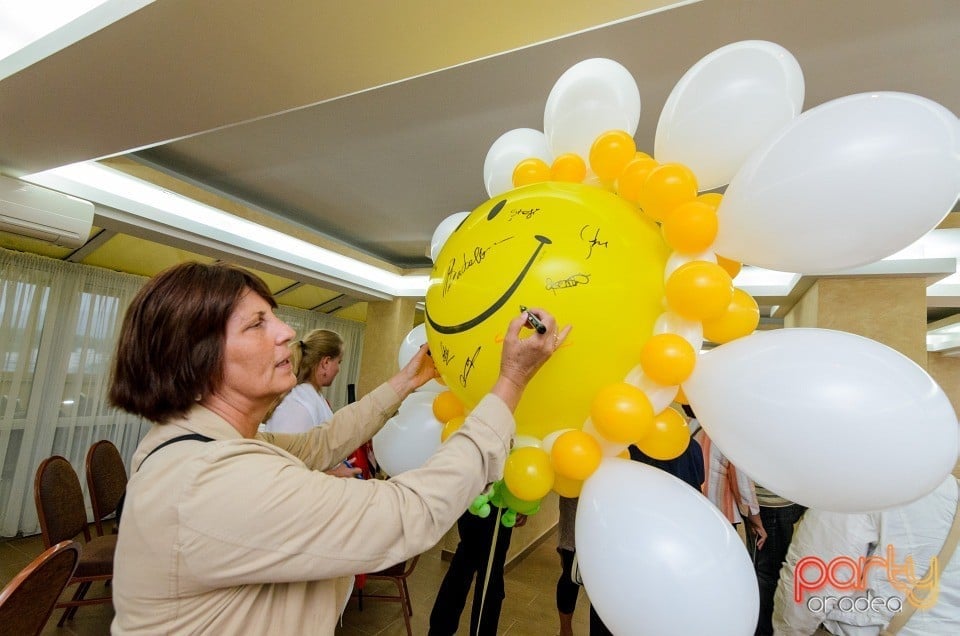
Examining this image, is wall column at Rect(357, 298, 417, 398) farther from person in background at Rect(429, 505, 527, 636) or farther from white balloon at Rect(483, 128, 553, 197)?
white balloon at Rect(483, 128, 553, 197)

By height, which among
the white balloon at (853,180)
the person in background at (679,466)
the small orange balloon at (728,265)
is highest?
the white balloon at (853,180)

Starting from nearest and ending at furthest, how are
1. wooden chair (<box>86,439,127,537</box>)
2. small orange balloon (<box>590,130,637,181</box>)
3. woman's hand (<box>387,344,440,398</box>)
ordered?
small orange balloon (<box>590,130,637,181</box>), woman's hand (<box>387,344,440,398</box>), wooden chair (<box>86,439,127,537</box>)

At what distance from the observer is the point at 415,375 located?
52.7 inches

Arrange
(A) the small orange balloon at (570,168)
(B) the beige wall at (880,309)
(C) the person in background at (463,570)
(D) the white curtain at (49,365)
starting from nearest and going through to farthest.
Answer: (A) the small orange balloon at (570,168) → (C) the person in background at (463,570) → (B) the beige wall at (880,309) → (D) the white curtain at (49,365)

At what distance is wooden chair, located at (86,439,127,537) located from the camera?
8.40 feet

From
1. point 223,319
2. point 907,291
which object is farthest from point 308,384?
point 907,291

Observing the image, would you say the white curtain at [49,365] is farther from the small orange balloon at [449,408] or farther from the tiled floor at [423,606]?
the small orange balloon at [449,408]

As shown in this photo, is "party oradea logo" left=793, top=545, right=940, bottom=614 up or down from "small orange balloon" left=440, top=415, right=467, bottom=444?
down

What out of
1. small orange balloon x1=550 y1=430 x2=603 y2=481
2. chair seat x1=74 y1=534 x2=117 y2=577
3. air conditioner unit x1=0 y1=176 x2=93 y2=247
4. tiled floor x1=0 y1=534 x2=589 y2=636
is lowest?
tiled floor x1=0 y1=534 x2=589 y2=636

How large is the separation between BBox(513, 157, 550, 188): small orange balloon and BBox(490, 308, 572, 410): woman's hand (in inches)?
18.1

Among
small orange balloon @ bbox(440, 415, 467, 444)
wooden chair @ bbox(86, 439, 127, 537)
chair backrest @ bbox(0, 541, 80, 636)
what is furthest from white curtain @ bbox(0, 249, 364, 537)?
small orange balloon @ bbox(440, 415, 467, 444)

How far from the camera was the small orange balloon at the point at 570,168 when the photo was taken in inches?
43.0

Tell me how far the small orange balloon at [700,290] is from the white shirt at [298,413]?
152 centimetres

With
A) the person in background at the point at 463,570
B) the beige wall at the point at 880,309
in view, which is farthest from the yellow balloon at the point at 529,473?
the beige wall at the point at 880,309
